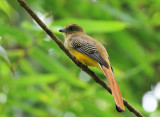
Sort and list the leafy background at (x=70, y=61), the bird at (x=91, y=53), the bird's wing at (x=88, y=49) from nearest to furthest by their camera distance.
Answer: the bird at (x=91, y=53) → the bird's wing at (x=88, y=49) → the leafy background at (x=70, y=61)

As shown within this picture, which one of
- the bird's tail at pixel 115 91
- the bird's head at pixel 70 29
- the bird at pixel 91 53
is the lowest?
the bird's tail at pixel 115 91

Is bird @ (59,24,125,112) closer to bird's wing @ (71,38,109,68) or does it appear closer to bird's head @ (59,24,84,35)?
bird's wing @ (71,38,109,68)

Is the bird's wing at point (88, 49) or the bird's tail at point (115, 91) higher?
the bird's wing at point (88, 49)

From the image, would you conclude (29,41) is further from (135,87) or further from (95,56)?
(135,87)

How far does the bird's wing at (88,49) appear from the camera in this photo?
10.4 feet

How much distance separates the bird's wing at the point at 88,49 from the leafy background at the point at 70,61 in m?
0.14

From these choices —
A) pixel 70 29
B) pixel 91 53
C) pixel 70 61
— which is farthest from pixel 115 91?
pixel 70 29

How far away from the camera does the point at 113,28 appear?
332 centimetres

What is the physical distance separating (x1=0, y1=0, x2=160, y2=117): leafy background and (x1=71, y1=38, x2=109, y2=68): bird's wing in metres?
0.14

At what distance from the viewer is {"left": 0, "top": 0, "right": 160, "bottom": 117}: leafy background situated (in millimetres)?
3387

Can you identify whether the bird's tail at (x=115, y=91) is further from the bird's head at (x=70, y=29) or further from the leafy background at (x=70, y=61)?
the bird's head at (x=70, y=29)

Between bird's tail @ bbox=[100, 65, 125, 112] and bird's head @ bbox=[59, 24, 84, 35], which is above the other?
bird's head @ bbox=[59, 24, 84, 35]

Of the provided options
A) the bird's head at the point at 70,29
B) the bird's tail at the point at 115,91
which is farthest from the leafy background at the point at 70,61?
the bird's tail at the point at 115,91

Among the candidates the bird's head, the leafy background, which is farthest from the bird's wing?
the bird's head
